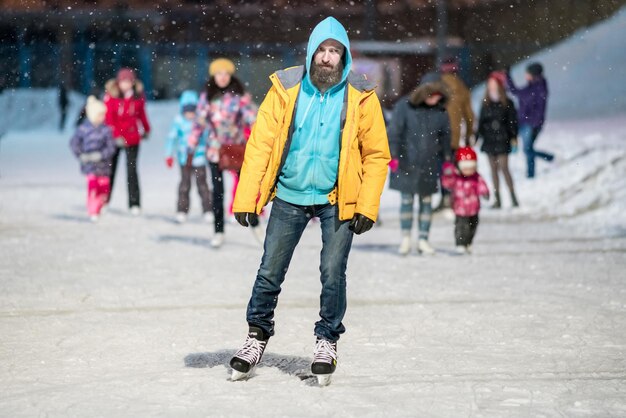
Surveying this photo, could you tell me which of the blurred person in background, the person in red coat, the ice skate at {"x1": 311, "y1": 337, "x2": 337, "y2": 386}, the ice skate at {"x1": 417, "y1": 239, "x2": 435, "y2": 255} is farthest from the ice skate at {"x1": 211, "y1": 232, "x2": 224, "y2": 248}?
the ice skate at {"x1": 311, "y1": 337, "x2": 337, "y2": 386}

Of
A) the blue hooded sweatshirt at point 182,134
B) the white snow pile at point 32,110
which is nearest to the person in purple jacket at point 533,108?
the blue hooded sweatshirt at point 182,134

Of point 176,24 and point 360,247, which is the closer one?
point 360,247

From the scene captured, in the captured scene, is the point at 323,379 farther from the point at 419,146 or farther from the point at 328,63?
the point at 419,146

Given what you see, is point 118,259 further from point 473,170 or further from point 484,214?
point 484,214

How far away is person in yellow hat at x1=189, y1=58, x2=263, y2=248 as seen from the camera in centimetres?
1094

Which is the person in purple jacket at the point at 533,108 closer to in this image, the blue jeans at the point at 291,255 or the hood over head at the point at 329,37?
the blue jeans at the point at 291,255

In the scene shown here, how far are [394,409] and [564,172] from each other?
1296 cm

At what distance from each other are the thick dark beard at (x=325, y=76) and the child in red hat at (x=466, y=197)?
554 centimetres

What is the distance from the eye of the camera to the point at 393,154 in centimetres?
1086

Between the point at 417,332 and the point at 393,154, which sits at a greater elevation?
the point at 393,154

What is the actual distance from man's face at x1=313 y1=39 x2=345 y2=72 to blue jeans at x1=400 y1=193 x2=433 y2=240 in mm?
5601

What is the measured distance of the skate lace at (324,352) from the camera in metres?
5.68

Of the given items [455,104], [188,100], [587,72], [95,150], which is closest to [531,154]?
[455,104]

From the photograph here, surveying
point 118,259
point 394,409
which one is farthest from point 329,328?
point 118,259
